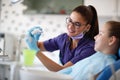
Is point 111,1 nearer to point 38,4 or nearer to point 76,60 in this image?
point 38,4

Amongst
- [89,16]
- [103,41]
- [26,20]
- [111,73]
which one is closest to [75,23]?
[89,16]

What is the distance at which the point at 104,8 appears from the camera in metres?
2.54

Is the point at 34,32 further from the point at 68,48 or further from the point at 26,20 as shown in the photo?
the point at 26,20

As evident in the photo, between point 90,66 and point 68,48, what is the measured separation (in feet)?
1.26

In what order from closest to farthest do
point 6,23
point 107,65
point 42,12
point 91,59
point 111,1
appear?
point 107,65
point 91,59
point 111,1
point 42,12
point 6,23

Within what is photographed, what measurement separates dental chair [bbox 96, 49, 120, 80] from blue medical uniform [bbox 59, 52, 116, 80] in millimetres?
51

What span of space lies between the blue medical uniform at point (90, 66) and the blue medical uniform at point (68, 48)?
0.38 feet

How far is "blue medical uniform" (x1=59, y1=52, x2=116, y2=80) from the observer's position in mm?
1130

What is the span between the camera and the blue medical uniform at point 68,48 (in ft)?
4.50

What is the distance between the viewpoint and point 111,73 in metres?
1.07

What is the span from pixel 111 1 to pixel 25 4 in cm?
121

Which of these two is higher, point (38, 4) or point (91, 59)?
point (38, 4)

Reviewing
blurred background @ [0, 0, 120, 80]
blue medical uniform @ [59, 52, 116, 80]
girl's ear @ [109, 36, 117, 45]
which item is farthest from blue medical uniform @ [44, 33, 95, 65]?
blurred background @ [0, 0, 120, 80]

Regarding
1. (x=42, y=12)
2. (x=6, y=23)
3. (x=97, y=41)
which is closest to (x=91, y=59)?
(x=97, y=41)
